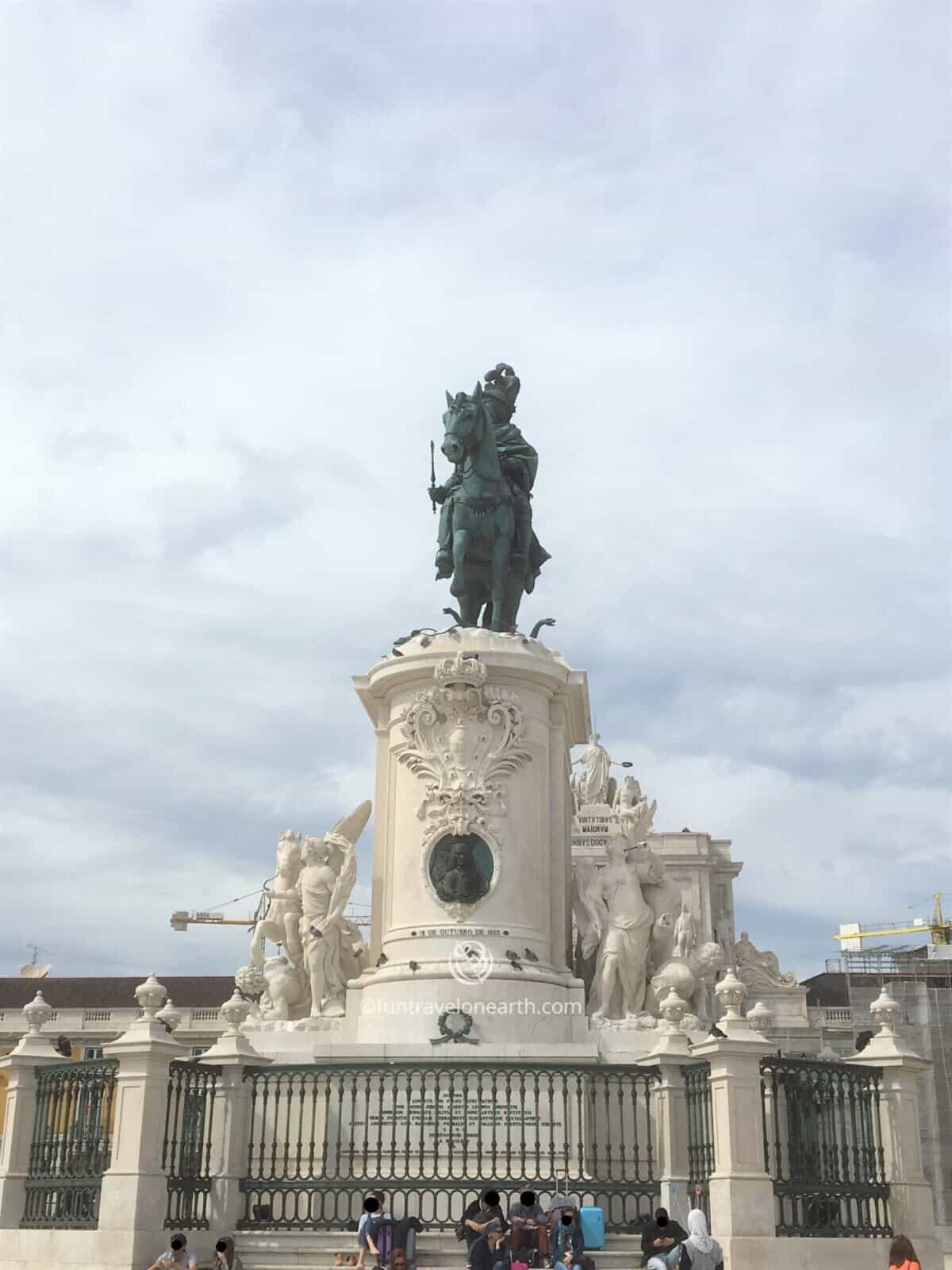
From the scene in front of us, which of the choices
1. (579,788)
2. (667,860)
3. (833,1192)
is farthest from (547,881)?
(667,860)

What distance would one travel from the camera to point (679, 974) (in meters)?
18.2

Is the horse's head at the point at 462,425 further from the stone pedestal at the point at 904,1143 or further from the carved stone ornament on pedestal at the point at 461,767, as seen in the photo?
the stone pedestal at the point at 904,1143

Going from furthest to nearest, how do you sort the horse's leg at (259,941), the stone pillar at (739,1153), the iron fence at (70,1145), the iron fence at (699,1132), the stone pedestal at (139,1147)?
1. the horse's leg at (259,941)
2. the iron fence at (70,1145)
3. the iron fence at (699,1132)
4. the stone pedestal at (139,1147)
5. the stone pillar at (739,1153)

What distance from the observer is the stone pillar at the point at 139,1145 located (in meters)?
14.1

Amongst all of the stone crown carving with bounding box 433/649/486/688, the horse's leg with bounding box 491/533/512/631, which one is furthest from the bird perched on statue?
the horse's leg with bounding box 491/533/512/631

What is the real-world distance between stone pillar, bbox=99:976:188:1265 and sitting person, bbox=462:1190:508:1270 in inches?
121

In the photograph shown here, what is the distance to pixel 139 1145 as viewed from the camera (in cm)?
1446

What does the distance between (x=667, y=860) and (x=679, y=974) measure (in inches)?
1216

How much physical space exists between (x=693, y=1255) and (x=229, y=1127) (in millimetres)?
5266

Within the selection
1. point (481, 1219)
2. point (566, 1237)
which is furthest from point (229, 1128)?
point (566, 1237)

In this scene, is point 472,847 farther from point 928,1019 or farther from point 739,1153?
point 928,1019

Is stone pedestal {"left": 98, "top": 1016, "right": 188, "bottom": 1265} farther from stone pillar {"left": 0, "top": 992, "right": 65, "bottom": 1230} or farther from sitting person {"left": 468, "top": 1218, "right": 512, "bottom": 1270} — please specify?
sitting person {"left": 468, "top": 1218, "right": 512, "bottom": 1270}

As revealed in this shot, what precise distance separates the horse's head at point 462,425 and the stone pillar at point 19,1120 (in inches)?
372

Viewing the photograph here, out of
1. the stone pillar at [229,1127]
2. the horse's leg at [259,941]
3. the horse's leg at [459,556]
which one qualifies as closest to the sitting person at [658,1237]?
the stone pillar at [229,1127]
